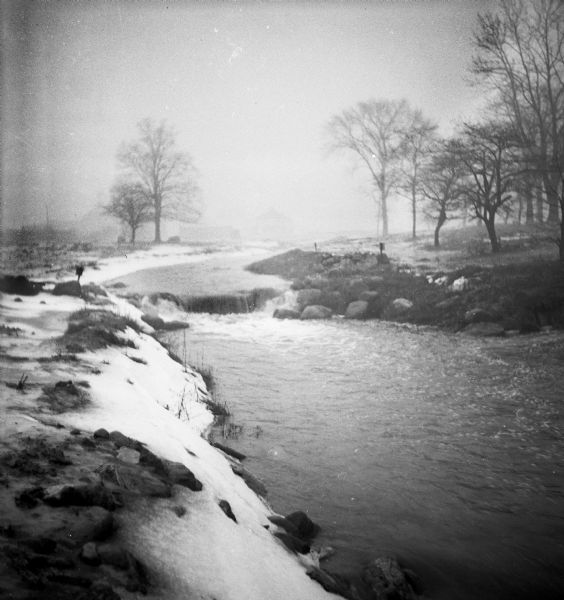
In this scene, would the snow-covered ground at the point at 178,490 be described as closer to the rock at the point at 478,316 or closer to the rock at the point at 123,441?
the rock at the point at 123,441

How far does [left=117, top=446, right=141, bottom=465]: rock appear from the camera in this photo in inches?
127

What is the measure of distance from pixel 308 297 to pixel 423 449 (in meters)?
10.8

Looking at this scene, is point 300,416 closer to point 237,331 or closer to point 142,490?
point 142,490

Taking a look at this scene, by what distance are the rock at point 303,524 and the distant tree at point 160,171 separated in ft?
117

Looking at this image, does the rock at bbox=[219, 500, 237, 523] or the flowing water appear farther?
the flowing water

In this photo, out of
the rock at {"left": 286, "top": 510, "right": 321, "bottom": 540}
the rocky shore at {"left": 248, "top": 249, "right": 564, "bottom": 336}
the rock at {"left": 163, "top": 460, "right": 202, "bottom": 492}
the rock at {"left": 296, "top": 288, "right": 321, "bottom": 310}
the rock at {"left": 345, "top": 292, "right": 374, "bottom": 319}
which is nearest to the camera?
the rock at {"left": 163, "top": 460, "right": 202, "bottom": 492}

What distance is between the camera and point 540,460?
193 inches

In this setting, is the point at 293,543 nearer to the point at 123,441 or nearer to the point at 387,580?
the point at 387,580

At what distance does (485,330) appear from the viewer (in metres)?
10.7

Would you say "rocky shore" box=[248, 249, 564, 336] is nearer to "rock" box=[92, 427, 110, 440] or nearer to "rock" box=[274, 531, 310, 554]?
→ "rock" box=[274, 531, 310, 554]

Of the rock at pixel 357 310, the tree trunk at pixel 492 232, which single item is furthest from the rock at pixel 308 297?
the tree trunk at pixel 492 232

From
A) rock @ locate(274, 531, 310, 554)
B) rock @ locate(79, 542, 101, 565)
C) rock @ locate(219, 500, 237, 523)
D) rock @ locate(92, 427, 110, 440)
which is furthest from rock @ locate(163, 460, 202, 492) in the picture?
rock @ locate(79, 542, 101, 565)

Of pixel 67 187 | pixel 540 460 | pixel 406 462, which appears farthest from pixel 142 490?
pixel 67 187

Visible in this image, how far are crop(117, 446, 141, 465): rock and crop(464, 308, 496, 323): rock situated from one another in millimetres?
10665
